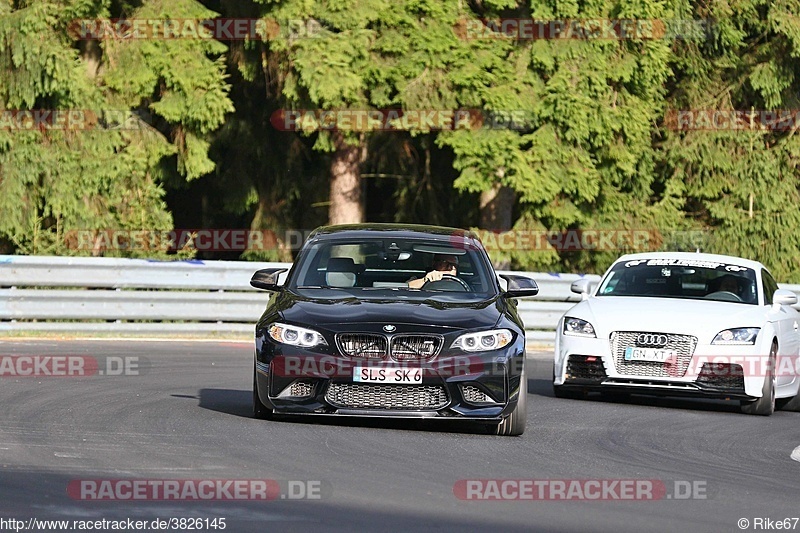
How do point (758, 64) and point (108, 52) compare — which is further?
point (758, 64)

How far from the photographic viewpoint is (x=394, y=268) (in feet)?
39.8

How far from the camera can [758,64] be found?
31.2 metres

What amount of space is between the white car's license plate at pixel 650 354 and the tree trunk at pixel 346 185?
1531cm

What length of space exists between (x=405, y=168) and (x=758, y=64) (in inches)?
297

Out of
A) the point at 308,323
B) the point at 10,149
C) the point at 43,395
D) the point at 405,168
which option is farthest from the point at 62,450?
the point at 405,168

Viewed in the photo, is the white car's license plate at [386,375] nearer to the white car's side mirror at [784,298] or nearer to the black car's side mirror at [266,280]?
the black car's side mirror at [266,280]

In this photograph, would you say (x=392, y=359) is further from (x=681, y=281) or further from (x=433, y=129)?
(x=433, y=129)

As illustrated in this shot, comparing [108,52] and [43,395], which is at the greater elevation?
[108,52]

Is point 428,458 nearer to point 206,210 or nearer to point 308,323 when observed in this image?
point 308,323

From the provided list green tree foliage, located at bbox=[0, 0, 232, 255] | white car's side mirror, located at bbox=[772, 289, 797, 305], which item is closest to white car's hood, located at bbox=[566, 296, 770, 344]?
white car's side mirror, located at bbox=[772, 289, 797, 305]

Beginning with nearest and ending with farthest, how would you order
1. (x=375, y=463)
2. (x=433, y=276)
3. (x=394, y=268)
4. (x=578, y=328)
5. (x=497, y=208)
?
(x=375, y=463)
(x=433, y=276)
(x=394, y=268)
(x=578, y=328)
(x=497, y=208)

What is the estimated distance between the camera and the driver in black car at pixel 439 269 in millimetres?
11969

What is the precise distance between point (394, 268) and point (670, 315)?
10.6 feet

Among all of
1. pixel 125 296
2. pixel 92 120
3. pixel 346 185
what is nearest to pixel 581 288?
pixel 125 296
